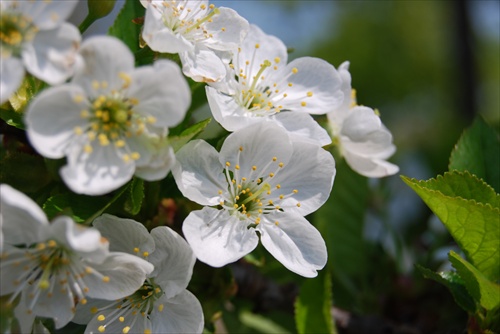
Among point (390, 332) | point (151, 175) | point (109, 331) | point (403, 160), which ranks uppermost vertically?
point (151, 175)

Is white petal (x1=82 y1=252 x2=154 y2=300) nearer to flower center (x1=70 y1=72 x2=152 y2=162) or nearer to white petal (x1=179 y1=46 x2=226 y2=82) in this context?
flower center (x1=70 y1=72 x2=152 y2=162)

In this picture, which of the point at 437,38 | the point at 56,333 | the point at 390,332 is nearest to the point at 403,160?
the point at 390,332

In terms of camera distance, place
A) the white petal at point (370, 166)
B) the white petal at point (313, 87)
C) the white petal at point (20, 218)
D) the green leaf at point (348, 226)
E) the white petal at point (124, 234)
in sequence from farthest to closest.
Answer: the green leaf at point (348, 226)
the white petal at point (370, 166)
the white petal at point (313, 87)
the white petal at point (124, 234)
the white petal at point (20, 218)

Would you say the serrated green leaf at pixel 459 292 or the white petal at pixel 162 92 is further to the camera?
the serrated green leaf at pixel 459 292

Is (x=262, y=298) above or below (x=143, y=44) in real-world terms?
below

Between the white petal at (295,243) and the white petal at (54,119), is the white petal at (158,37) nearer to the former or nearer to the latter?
the white petal at (54,119)

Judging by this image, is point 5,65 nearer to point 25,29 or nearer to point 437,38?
point 25,29

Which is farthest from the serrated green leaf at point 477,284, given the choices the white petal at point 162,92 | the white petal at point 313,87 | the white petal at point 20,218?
the white petal at point 20,218
